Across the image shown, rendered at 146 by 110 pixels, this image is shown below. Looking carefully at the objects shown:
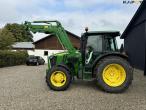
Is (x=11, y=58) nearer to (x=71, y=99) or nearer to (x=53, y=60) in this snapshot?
(x=53, y=60)

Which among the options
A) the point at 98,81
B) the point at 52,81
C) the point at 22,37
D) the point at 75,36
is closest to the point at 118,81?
the point at 98,81

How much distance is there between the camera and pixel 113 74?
12273 mm

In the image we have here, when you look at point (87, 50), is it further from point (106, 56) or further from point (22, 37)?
point (22, 37)

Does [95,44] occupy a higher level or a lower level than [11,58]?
higher

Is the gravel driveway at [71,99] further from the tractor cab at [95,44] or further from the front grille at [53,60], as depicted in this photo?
the front grille at [53,60]

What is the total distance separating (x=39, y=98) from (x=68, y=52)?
4.04 meters

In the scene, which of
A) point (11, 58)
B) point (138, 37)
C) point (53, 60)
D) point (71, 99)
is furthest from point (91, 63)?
point (11, 58)

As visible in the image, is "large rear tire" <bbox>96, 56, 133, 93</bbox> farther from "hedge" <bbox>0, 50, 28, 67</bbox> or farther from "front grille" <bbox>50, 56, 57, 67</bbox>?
"hedge" <bbox>0, 50, 28, 67</bbox>

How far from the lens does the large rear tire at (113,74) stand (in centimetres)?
1205

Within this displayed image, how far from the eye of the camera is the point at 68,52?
1404 centimetres

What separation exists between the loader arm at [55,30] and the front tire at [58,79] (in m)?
1.68

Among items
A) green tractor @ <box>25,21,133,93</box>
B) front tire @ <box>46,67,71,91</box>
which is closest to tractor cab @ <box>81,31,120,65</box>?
green tractor @ <box>25,21,133,93</box>

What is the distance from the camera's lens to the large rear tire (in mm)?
12047

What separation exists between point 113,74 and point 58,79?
2.28 metres
